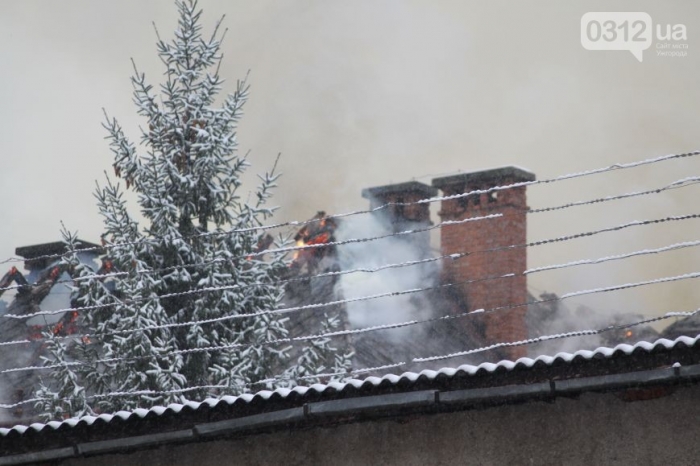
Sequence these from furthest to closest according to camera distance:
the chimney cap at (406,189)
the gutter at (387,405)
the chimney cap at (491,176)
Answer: the chimney cap at (406,189) < the chimney cap at (491,176) < the gutter at (387,405)

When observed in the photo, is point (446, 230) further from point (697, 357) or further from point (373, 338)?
point (697, 357)

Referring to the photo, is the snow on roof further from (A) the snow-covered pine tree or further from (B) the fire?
(B) the fire

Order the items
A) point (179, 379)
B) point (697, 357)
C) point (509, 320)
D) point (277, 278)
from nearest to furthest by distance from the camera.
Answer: point (697, 357) < point (179, 379) < point (277, 278) < point (509, 320)

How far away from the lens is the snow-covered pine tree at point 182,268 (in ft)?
47.3

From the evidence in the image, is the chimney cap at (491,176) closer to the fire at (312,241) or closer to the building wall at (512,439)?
the fire at (312,241)

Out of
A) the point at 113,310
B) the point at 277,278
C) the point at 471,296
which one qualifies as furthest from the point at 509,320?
the point at 113,310

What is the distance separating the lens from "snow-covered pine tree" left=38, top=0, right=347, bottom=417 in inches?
568

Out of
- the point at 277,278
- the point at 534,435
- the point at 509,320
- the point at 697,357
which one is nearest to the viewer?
the point at 697,357

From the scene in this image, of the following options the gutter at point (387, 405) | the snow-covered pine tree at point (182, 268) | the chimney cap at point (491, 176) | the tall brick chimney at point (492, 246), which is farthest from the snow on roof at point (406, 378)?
the chimney cap at point (491, 176)

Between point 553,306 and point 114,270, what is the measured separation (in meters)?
12.4

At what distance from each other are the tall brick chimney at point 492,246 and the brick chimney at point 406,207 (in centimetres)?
64

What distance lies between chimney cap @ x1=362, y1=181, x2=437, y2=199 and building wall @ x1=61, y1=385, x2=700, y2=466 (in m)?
14.9

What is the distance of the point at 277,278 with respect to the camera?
50.2 ft

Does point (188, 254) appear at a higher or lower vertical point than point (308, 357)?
higher
